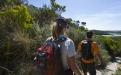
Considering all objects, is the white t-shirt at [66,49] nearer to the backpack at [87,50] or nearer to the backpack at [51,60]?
the backpack at [51,60]

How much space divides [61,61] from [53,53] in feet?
0.57

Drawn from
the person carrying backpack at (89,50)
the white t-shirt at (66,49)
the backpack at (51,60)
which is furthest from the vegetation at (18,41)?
the white t-shirt at (66,49)

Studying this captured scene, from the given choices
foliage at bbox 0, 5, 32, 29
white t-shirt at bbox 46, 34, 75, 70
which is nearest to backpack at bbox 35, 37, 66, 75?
white t-shirt at bbox 46, 34, 75, 70

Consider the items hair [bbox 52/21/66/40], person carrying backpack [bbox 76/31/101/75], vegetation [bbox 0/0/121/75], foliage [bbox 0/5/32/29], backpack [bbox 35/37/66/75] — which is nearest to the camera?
backpack [bbox 35/37/66/75]

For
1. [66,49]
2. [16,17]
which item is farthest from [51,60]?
[16,17]

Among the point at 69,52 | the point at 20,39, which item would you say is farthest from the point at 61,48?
the point at 20,39

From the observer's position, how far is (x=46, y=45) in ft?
7.43

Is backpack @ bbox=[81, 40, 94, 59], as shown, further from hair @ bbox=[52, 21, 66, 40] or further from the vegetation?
hair @ bbox=[52, 21, 66, 40]

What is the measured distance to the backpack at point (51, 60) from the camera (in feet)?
6.88

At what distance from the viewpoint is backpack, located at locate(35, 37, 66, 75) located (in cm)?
210

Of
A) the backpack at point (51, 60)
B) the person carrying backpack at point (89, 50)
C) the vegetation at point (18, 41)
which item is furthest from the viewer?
the vegetation at point (18, 41)

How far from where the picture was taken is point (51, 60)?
6.86 ft

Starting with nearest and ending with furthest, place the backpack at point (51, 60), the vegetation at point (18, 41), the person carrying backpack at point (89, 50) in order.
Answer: the backpack at point (51, 60) → the person carrying backpack at point (89, 50) → the vegetation at point (18, 41)

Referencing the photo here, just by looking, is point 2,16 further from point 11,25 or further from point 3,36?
point 3,36
